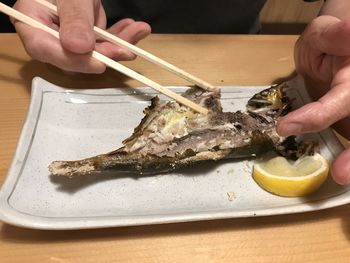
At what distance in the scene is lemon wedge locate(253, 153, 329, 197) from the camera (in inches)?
43.6

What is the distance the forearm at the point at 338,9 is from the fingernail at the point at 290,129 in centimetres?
58

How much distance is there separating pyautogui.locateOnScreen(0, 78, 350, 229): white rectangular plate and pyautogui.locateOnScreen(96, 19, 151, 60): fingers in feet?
0.57

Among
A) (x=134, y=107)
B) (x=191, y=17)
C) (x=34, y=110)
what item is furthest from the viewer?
(x=191, y=17)

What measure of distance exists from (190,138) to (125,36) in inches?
20.8

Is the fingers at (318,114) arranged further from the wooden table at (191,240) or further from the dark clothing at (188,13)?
the dark clothing at (188,13)

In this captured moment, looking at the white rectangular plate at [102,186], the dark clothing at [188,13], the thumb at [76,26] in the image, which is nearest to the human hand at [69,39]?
the thumb at [76,26]

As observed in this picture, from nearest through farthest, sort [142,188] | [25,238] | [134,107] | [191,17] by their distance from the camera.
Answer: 1. [25,238]
2. [142,188]
3. [134,107]
4. [191,17]

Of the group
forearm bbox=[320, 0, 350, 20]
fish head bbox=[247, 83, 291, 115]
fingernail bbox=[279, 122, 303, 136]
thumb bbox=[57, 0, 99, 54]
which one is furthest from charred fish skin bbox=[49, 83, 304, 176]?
forearm bbox=[320, 0, 350, 20]

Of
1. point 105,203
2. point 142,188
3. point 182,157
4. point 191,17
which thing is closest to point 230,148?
point 182,157

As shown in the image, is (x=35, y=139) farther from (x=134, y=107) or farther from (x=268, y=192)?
(x=268, y=192)

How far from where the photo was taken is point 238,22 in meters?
1.98

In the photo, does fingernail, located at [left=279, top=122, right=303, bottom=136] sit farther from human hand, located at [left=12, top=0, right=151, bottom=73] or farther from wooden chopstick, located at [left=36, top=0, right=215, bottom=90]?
human hand, located at [left=12, top=0, right=151, bottom=73]

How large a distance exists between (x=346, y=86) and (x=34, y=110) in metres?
0.90

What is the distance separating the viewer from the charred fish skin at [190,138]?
1132 millimetres
